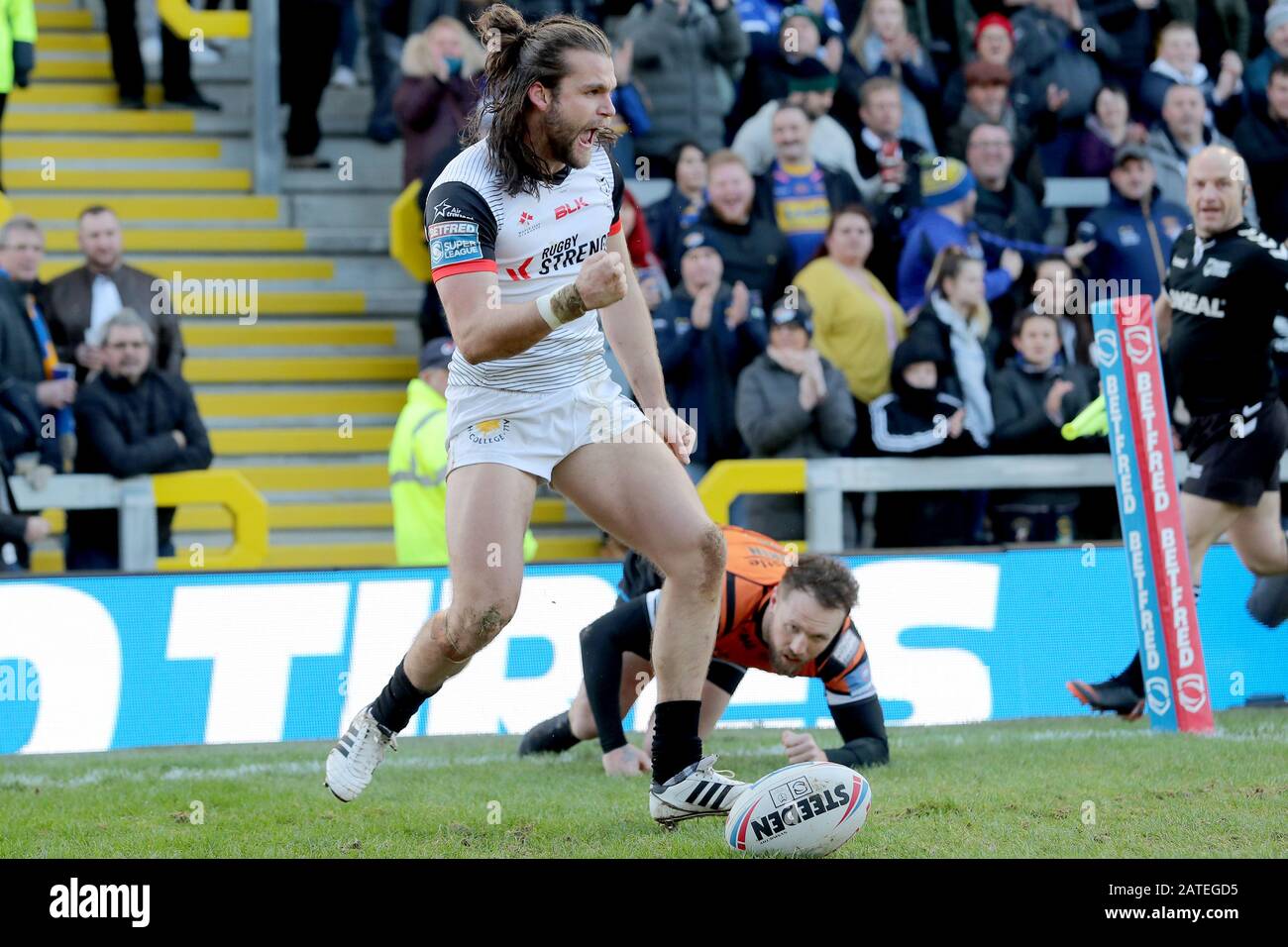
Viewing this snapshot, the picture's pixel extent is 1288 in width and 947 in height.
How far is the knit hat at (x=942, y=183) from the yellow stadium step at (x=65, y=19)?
7177mm

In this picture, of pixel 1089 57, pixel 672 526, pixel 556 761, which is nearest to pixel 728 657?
pixel 556 761

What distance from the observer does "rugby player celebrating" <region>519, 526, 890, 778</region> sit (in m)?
6.57

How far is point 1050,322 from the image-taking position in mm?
11219

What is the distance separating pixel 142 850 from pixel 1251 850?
3301 mm

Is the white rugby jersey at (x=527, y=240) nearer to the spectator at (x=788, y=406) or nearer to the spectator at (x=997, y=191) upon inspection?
the spectator at (x=788, y=406)

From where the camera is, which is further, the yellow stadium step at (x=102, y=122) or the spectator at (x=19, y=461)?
the yellow stadium step at (x=102, y=122)

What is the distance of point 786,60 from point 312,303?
375cm

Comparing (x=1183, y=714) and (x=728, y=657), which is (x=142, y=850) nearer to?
(x=728, y=657)

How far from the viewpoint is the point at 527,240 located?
5668mm

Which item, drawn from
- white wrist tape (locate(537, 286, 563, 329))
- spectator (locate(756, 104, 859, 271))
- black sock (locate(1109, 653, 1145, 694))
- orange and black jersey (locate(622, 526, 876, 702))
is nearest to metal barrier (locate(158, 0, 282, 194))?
spectator (locate(756, 104, 859, 271))

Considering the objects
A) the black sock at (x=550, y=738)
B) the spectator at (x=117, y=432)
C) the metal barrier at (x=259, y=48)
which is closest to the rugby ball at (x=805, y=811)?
the black sock at (x=550, y=738)

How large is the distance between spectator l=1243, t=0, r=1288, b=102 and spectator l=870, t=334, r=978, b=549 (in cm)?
445

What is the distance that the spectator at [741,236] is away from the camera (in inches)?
448

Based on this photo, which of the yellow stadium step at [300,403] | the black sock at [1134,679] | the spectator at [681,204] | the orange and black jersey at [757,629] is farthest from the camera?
the yellow stadium step at [300,403]
